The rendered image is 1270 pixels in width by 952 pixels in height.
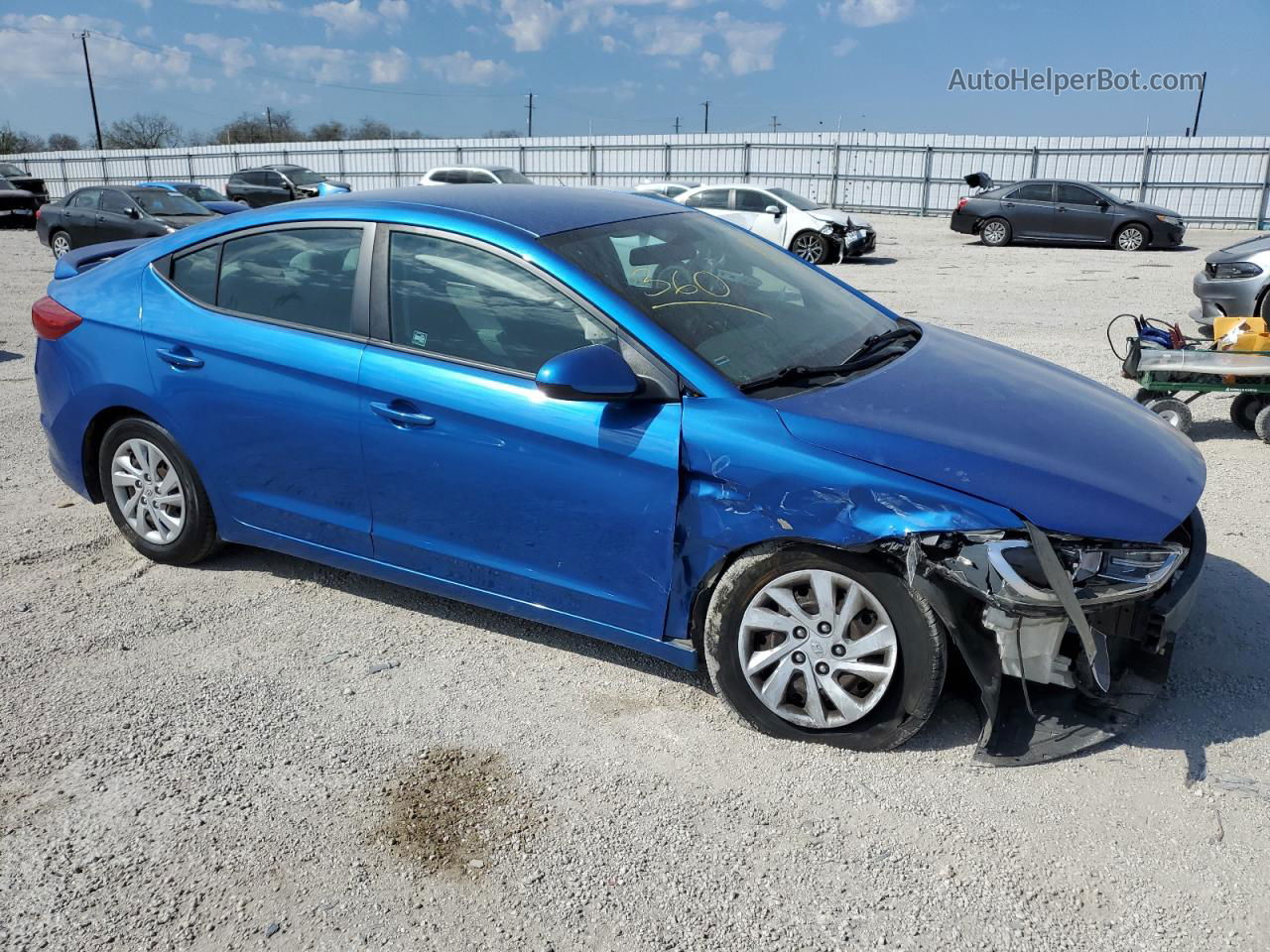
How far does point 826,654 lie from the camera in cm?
300

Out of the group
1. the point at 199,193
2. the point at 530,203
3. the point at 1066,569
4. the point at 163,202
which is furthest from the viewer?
the point at 199,193

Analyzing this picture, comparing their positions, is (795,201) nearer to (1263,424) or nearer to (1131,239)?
(1131,239)

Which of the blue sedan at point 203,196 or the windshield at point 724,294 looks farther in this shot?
the blue sedan at point 203,196

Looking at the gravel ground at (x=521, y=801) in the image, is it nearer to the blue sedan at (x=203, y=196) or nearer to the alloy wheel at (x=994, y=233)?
the blue sedan at (x=203, y=196)

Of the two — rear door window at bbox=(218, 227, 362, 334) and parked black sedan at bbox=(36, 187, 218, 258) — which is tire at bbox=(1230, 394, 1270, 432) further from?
parked black sedan at bbox=(36, 187, 218, 258)

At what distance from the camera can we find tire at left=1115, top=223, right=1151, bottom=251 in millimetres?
19797

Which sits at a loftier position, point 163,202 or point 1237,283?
point 1237,283

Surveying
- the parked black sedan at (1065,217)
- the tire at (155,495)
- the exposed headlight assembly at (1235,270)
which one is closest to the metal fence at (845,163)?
the parked black sedan at (1065,217)

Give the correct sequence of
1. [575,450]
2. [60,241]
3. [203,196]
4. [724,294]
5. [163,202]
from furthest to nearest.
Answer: [203,196]
[60,241]
[163,202]
[724,294]
[575,450]

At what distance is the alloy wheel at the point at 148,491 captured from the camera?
4.27m

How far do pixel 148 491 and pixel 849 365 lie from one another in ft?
10.1

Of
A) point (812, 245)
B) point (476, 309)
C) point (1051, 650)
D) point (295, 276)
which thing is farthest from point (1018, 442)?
point (812, 245)

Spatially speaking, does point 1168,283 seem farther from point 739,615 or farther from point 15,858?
point 15,858

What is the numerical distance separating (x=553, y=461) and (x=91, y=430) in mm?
2475
